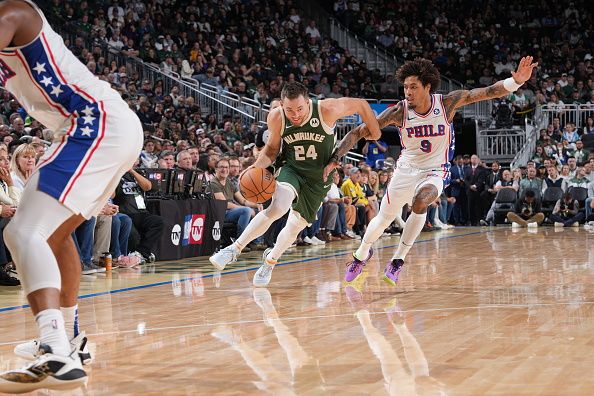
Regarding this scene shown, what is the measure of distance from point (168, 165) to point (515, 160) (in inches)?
534

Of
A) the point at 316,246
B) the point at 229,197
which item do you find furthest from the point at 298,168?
the point at 316,246

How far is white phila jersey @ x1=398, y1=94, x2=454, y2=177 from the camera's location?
8.34 meters

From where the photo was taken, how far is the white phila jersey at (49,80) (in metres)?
3.78

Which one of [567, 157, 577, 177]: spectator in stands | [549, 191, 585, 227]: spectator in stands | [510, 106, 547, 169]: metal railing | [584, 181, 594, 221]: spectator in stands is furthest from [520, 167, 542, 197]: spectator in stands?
[510, 106, 547, 169]: metal railing

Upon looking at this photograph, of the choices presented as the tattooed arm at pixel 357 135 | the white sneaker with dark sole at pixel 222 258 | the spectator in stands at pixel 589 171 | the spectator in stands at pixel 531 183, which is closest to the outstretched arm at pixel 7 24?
the tattooed arm at pixel 357 135

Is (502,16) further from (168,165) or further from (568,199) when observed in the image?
(168,165)

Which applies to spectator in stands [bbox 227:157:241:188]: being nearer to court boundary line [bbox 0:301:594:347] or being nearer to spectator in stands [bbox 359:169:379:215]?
spectator in stands [bbox 359:169:379:215]

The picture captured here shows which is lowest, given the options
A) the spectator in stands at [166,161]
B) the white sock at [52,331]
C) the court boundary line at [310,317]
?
the court boundary line at [310,317]

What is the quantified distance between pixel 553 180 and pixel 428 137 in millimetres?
13276

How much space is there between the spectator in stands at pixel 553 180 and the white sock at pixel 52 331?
1835 cm

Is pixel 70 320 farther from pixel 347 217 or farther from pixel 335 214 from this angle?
pixel 347 217

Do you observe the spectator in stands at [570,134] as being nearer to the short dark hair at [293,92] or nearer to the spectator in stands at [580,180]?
the spectator in stands at [580,180]

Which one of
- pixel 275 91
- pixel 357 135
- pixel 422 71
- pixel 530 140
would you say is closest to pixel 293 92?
pixel 357 135

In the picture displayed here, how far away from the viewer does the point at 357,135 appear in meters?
8.10
